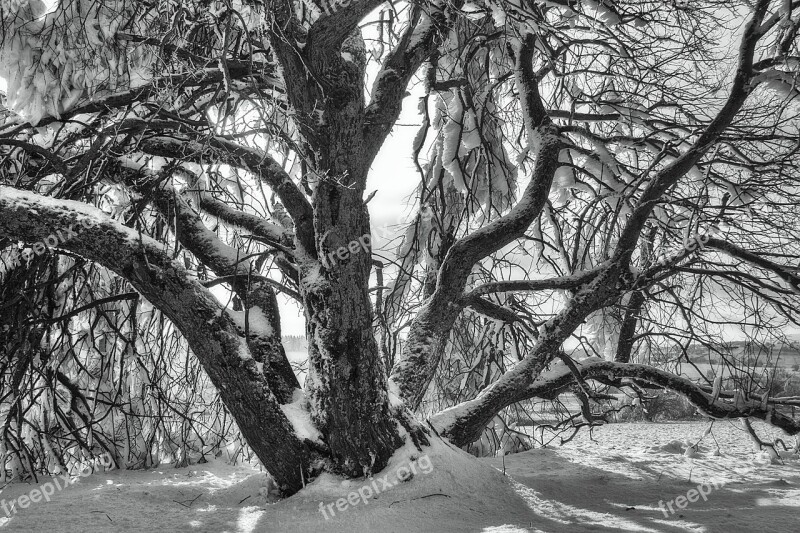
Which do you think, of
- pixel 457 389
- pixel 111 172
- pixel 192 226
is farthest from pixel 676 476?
pixel 111 172

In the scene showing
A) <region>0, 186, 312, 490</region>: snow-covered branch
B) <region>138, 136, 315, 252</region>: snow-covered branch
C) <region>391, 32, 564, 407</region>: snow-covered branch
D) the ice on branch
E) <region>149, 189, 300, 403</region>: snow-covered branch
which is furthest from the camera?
the ice on branch

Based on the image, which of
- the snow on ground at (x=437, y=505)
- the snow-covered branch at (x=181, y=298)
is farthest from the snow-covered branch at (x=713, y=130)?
the snow-covered branch at (x=181, y=298)

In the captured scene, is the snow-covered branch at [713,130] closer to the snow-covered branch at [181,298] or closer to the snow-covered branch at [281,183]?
the snow-covered branch at [281,183]

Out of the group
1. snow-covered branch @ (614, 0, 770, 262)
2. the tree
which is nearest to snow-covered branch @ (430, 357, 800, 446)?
the tree

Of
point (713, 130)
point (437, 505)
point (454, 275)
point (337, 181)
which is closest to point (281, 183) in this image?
point (337, 181)

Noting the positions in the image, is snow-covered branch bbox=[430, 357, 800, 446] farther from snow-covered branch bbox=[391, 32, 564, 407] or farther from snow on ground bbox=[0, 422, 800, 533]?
snow on ground bbox=[0, 422, 800, 533]

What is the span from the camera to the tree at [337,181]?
323 cm

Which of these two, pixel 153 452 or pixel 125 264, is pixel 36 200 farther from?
pixel 153 452

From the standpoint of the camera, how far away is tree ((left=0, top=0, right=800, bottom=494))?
323 centimetres

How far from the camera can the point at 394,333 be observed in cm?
520

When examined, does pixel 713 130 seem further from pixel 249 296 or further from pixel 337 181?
pixel 249 296

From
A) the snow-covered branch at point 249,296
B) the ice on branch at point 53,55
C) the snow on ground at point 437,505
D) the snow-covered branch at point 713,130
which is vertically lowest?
the snow on ground at point 437,505

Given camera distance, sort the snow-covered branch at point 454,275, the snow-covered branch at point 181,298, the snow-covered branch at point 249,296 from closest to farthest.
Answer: the snow-covered branch at point 181,298 → the snow-covered branch at point 249,296 → the snow-covered branch at point 454,275

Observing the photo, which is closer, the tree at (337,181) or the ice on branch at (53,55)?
the tree at (337,181)
